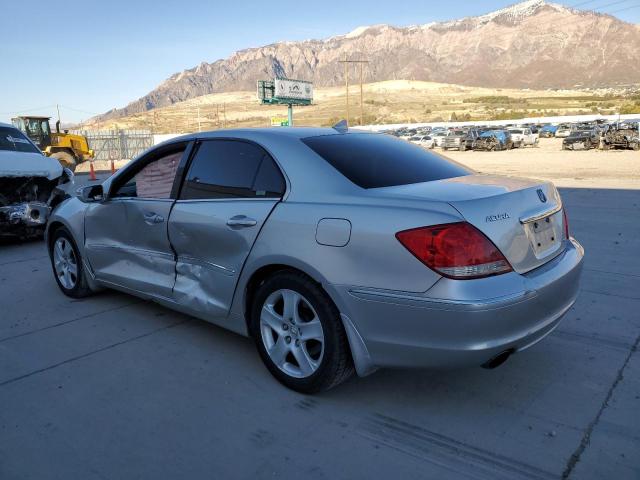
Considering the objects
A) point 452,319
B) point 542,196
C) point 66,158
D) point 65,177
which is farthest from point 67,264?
point 66,158

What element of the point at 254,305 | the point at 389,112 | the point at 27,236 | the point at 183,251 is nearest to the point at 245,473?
the point at 254,305

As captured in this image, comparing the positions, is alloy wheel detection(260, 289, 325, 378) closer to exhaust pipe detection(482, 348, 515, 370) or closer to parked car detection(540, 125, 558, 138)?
exhaust pipe detection(482, 348, 515, 370)

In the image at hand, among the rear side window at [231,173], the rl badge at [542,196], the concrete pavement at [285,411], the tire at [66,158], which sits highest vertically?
the rear side window at [231,173]

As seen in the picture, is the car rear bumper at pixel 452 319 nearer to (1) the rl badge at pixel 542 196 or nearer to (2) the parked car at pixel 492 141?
(1) the rl badge at pixel 542 196

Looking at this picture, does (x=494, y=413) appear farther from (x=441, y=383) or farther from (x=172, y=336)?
(x=172, y=336)

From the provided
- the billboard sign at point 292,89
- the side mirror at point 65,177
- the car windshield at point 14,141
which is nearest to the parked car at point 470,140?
the billboard sign at point 292,89

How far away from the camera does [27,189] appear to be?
324 inches

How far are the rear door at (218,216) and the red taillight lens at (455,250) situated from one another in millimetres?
1025

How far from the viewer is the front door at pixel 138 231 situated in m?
4.16

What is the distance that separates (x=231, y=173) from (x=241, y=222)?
46 cm

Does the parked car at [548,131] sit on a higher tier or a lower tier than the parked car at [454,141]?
lower

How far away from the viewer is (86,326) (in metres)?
4.56

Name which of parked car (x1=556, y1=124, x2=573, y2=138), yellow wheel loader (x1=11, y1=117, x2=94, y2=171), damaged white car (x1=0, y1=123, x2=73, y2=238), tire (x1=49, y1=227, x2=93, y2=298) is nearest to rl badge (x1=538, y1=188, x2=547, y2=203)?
tire (x1=49, y1=227, x2=93, y2=298)

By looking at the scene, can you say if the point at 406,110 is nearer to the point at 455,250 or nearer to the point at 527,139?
the point at 527,139
